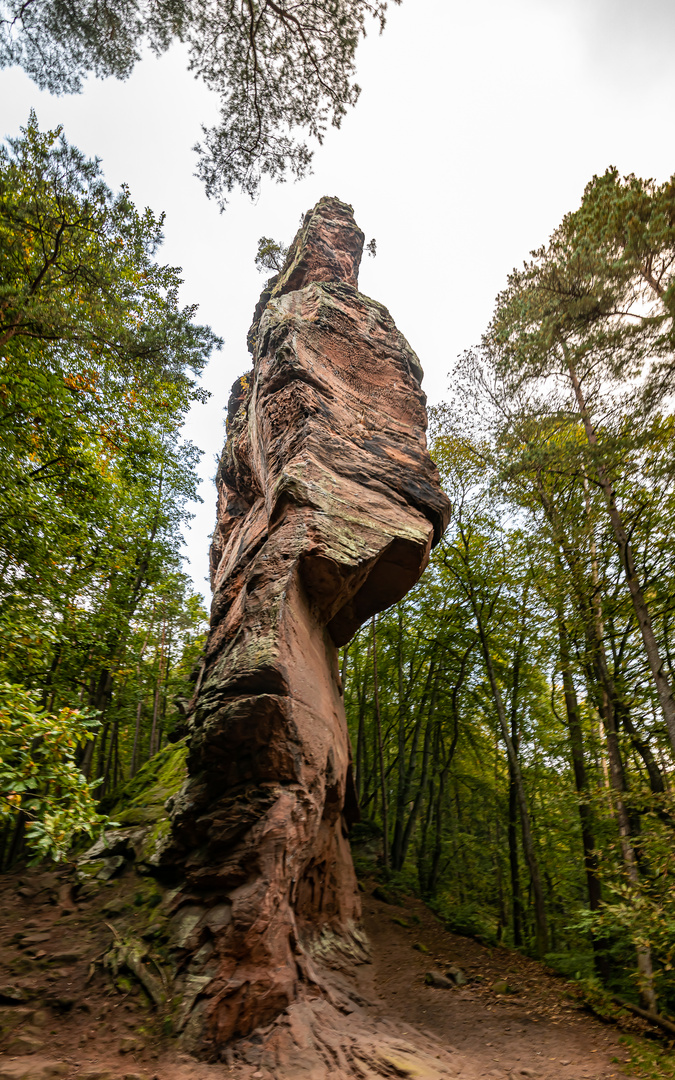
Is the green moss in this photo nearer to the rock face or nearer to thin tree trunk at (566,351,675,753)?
the rock face

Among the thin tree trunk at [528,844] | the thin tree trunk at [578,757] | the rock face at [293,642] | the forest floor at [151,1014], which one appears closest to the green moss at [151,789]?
the forest floor at [151,1014]

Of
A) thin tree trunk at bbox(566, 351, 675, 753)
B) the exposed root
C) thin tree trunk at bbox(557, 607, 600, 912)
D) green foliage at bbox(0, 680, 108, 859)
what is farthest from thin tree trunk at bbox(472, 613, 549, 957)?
green foliage at bbox(0, 680, 108, 859)

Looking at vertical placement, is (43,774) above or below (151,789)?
below

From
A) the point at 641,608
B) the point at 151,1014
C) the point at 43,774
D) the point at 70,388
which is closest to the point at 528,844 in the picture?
the point at 641,608

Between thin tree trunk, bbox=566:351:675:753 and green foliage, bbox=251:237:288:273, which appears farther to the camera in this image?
green foliage, bbox=251:237:288:273

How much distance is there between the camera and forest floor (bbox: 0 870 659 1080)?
507cm

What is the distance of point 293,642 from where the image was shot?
746cm

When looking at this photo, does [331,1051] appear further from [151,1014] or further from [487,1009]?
[487,1009]

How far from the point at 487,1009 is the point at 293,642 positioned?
6.45m

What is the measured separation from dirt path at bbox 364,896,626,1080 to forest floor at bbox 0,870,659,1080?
0.09ft

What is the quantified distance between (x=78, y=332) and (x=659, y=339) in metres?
8.29

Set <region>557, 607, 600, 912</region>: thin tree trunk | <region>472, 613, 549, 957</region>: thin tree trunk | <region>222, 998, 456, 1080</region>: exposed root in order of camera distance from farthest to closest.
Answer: <region>472, 613, 549, 957</region>: thin tree trunk
<region>557, 607, 600, 912</region>: thin tree trunk
<region>222, 998, 456, 1080</region>: exposed root

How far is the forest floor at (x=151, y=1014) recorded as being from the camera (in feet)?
16.6

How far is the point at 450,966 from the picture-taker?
9.52 m
